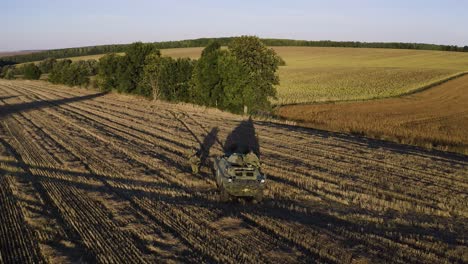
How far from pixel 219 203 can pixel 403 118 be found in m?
26.5

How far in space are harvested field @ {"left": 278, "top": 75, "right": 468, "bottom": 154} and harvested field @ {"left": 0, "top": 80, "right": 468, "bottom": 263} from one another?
16.0 feet

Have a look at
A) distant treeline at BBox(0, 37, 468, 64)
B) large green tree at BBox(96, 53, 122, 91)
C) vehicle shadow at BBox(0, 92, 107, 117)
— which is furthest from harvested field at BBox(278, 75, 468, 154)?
distant treeline at BBox(0, 37, 468, 64)

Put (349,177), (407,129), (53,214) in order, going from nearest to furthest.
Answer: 1. (53,214)
2. (349,177)
3. (407,129)

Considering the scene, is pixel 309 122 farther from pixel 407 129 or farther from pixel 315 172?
pixel 315 172

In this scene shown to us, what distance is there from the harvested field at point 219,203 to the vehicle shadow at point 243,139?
0.52m

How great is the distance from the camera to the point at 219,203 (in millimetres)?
13922

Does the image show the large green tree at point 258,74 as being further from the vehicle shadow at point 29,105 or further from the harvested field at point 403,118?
the vehicle shadow at point 29,105

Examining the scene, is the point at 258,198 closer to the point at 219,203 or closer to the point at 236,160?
the point at 219,203

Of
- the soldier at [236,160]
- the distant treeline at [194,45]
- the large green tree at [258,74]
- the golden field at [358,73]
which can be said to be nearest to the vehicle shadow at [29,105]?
the large green tree at [258,74]

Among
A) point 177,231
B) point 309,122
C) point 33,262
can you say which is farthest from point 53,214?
point 309,122

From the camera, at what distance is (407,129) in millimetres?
30594

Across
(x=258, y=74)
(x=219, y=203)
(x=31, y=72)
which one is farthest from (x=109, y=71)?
(x=219, y=203)

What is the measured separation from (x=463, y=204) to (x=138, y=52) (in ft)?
148

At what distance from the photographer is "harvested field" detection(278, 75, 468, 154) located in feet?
91.5
